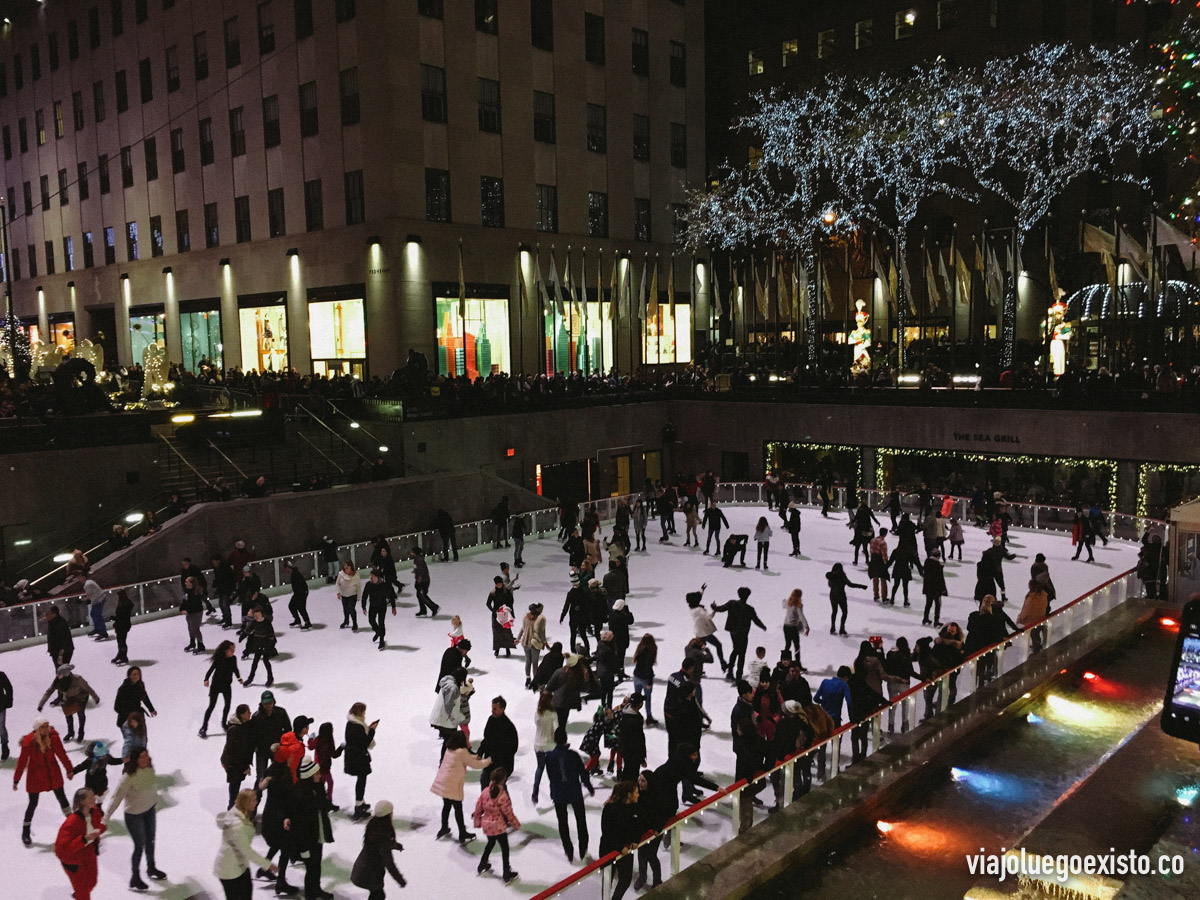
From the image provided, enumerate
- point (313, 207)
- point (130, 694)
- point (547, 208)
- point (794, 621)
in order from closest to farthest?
point (130, 694) → point (794, 621) → point (313, 207) → point (547, 208)

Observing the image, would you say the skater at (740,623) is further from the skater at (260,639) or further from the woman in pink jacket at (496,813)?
the skater at (260,639)

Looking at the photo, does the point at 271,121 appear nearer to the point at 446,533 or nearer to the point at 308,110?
the point at 308,110

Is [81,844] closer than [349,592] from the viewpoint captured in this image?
Yes

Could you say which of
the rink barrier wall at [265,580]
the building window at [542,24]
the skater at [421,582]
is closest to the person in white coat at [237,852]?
the skater at [421,582]

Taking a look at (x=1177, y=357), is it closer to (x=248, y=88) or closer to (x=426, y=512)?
(x=426, y=512)

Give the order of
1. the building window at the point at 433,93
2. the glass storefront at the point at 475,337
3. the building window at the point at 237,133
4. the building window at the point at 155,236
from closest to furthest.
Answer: the building window at the point at 433,93, the glass storefront at the point at 475,337, the building window at the point at 237,133, the building window at the point at 155,236

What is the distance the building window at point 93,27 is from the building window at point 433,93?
24.6 m

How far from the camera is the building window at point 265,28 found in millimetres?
35344

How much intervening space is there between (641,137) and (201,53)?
19.5m

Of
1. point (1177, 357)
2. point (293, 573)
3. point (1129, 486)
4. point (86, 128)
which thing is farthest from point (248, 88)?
point (1177, 357)

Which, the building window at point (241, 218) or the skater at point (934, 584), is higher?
the building window at point (241, 218)

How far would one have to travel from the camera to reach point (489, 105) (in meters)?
34.6

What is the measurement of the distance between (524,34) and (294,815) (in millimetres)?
33913

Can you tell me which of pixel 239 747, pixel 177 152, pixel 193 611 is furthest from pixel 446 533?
pixel 177 152
